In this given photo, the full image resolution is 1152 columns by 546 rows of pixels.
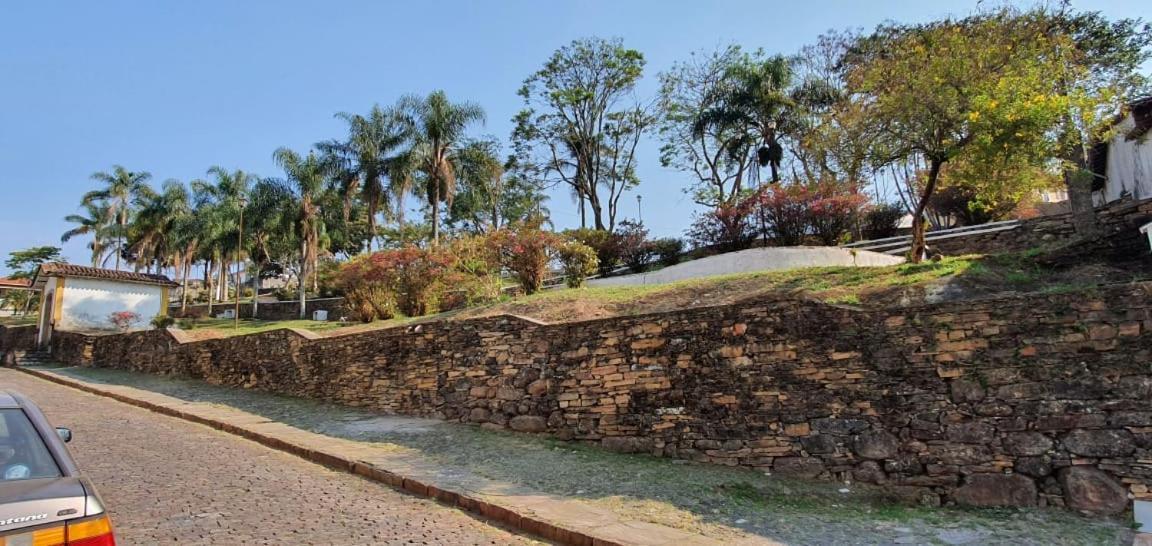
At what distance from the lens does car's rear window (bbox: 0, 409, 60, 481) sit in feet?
9.36

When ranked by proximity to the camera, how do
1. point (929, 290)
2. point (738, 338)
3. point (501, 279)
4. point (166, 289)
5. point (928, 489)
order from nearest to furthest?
point (928, 489) → point (738, 338) → point (929, 290) → point (501, 279) → point (166, 289)

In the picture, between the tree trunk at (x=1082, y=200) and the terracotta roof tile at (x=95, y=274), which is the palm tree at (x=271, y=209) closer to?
the terracotta roof tile at (x=95, y=274)

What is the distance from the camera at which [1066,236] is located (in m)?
12.6

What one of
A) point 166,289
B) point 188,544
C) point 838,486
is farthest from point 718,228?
point 166,289

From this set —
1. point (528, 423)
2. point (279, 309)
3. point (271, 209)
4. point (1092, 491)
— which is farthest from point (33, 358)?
point (1092, 491)

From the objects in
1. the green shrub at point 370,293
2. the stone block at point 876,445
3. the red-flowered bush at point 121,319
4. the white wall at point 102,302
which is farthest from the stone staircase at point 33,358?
the stone block at point 876,445

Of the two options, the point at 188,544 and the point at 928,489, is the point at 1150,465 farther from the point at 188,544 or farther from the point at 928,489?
the point at 188,544

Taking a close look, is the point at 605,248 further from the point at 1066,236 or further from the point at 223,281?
the point at 223,281

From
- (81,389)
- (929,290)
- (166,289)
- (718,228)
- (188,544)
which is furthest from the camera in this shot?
(166,289)

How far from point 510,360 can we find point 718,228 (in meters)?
11.8

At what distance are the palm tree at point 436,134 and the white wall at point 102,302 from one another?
39.0 ft

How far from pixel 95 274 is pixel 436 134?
1443cm

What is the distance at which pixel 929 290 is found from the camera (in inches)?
336

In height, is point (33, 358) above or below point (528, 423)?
above
